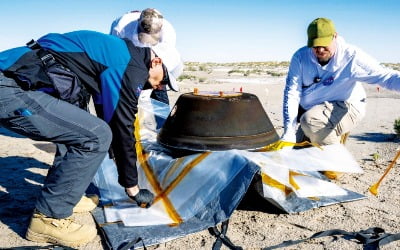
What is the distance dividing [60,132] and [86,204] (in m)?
1.03

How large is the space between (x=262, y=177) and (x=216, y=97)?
0.96 meters

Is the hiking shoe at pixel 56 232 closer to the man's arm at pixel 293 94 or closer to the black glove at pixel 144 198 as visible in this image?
the black glove at pixel 144 198

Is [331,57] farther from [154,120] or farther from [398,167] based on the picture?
[154,120]

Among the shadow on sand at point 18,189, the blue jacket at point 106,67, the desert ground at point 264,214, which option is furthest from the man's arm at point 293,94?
the shadow on sand at point 18,189

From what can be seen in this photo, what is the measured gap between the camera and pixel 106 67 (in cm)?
301

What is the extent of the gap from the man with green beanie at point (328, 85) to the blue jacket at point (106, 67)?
1937 mm

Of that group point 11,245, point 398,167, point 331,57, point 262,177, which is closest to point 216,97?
point 262,177

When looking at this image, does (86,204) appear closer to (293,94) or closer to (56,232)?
(56,232)

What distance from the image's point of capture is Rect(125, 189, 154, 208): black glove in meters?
3.54

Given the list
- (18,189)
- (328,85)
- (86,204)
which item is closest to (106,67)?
(86,204)

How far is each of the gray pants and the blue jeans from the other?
2587mm

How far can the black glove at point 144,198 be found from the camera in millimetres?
3545

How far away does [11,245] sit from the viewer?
128 inches

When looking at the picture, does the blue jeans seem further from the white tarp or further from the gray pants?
the gray pants
